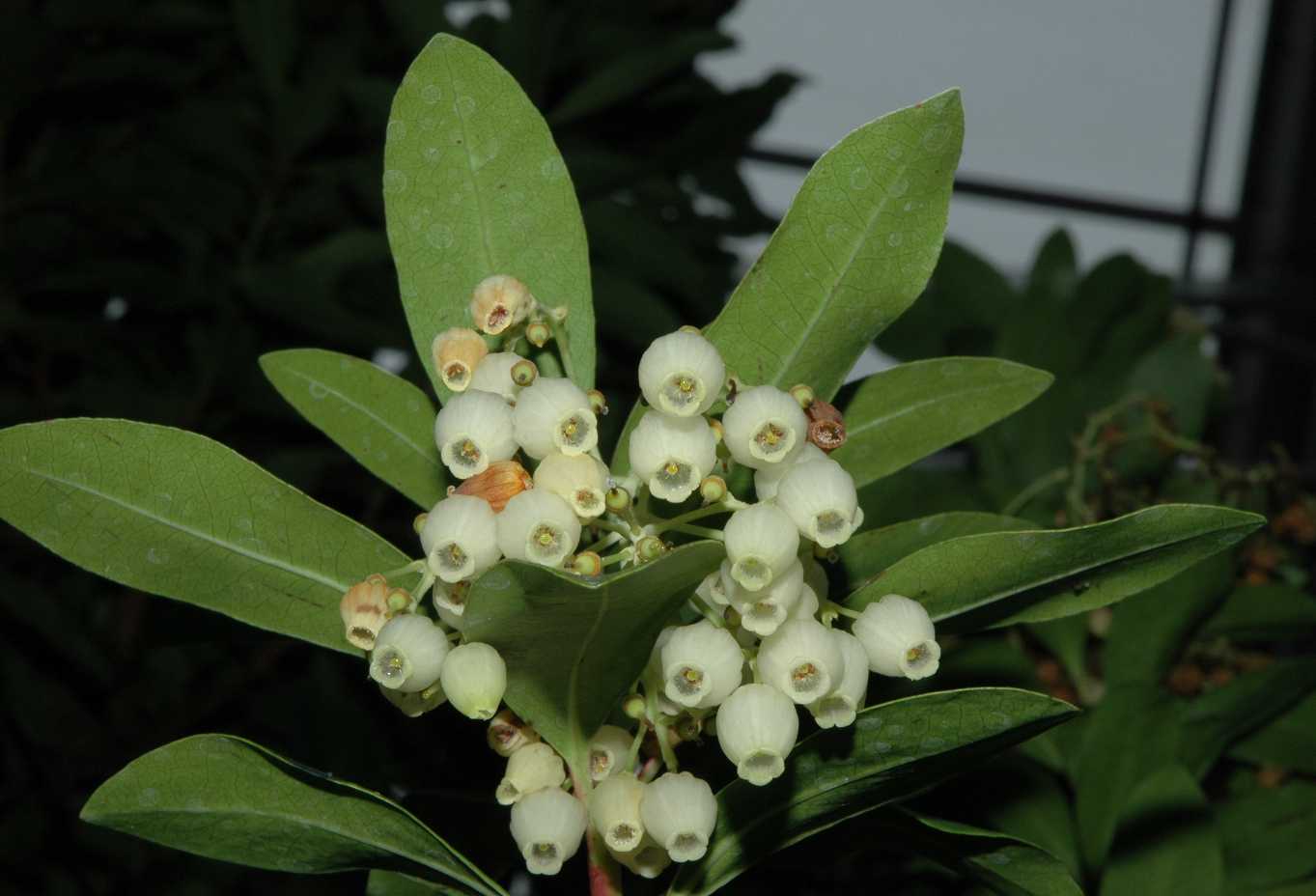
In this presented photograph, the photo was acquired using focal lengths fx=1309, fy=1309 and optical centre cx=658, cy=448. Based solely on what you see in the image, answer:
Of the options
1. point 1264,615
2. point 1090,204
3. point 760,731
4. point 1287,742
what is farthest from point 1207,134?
point 760,731

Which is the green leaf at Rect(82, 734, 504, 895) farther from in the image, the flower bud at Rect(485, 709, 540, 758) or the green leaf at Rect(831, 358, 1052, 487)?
the green leaf at Rect(831, 358, 1052, 487)

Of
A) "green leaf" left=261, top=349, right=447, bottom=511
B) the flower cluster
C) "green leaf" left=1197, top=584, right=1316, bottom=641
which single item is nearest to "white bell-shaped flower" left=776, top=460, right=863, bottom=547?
the flower cluster

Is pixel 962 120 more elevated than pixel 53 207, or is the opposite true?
pixel 962 120

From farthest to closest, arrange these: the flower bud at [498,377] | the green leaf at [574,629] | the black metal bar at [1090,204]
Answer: the black metal bar at [1090,204] → the flower bud at [498,377] → the green leaf at [574,629]

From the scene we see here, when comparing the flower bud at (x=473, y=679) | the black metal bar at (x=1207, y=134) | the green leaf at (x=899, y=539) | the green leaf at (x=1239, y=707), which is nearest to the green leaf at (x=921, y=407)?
the green leaf at (x=899, y=539)

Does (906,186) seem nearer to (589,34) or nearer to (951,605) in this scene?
(951,605)

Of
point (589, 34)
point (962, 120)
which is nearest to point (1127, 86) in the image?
point (589, 34)

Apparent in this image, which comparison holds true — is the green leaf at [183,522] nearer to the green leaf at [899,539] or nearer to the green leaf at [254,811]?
the green leaf at [254,811]
